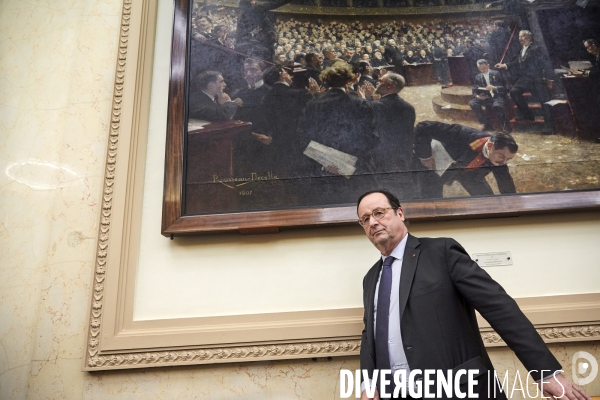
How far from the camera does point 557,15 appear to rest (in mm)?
3881

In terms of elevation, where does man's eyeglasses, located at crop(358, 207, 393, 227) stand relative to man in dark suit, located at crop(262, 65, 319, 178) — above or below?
below

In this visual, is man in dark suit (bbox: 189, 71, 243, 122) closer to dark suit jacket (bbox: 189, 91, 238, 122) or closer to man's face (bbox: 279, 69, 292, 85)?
dark suit jacket (bbox: 189, 91, 238, 122)

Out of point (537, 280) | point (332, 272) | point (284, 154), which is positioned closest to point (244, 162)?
point (284, 154)

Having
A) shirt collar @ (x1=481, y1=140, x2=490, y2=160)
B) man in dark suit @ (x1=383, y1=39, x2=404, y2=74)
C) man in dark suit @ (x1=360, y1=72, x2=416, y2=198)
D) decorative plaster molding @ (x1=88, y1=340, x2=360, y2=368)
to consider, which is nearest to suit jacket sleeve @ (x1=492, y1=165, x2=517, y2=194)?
shirt collar @ (x1=481, y1=140, x2=490, y2=160)

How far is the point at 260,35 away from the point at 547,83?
2.36m

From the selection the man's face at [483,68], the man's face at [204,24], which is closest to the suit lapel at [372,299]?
the man's face at [483,68]

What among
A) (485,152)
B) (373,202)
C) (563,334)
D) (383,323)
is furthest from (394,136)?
(563,334)

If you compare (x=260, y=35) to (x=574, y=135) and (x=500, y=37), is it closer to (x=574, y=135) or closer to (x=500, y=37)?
(x=500, y=37)

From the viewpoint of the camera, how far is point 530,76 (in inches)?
147

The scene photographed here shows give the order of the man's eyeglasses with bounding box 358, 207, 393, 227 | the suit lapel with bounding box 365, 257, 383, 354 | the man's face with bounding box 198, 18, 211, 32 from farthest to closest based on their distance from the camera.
A: the man's face with bounding box 198, 18, 211, 32
the man's eyeglasses with bounding box 358, 207, 393, 227
the suit lapel with bounding box 365, 257, 383, 354

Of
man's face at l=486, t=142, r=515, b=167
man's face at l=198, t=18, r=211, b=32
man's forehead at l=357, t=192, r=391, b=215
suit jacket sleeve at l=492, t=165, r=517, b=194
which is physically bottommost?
man's forehead at l=357, t=192, r=391, b=215

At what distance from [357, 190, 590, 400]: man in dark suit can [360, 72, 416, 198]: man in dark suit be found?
0.84 metres

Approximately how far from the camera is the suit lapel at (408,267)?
239 centimetres

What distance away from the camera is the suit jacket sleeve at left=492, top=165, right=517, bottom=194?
3.39 m
